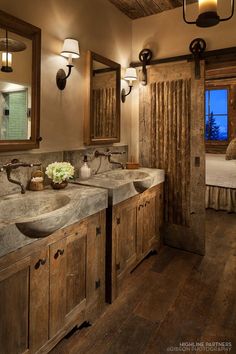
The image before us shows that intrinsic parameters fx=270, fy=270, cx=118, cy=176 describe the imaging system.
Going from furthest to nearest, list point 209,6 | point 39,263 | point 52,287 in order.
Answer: point 52,287, point 39,263, point 209,6

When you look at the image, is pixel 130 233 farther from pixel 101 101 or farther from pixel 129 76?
pixel 129 76

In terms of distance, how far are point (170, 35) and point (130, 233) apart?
85.3 inches

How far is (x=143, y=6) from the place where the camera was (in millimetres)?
2840

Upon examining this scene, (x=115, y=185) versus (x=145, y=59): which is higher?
(x=145, y=59)

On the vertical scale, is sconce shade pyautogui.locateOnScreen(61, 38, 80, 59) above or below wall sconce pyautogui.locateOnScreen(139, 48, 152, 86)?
below

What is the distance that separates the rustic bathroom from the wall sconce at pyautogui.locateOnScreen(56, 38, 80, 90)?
0.4 inches

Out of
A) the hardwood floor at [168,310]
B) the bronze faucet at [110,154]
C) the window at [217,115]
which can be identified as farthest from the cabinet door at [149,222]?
the window at [217,115]

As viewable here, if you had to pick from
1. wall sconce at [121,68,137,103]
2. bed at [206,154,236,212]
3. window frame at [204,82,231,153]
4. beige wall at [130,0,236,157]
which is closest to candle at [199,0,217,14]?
beige wall at [130,0,236,157]

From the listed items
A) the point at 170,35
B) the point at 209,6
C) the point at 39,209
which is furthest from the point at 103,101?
the point at 209,6

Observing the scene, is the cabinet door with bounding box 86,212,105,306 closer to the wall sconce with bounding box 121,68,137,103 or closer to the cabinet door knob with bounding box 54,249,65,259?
the cabinet door knob with bounding box 54,249,65,259

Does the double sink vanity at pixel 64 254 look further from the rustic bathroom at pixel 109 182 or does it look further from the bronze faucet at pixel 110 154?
the bronze faucet at pixel 110 154

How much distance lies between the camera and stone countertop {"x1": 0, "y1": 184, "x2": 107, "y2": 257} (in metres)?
1.19

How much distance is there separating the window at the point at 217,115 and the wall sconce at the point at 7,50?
6437mm

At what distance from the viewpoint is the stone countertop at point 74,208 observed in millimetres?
1189
